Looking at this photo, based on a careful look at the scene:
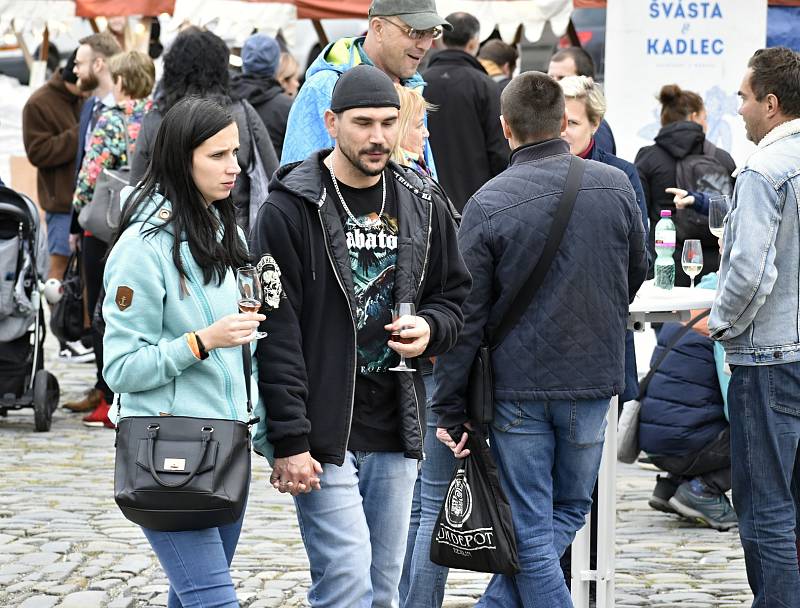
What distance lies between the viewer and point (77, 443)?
926 cm

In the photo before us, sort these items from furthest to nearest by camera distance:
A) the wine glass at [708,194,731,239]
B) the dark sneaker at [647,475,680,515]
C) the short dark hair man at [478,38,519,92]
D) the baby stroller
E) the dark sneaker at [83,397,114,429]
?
the short dark hair man at [478,38,519,92], the dark sneaker at [83,397,114,429], the baby stroller, the dark sneaker at [647,475,680,515], the wine glass at [708,194,731,239]

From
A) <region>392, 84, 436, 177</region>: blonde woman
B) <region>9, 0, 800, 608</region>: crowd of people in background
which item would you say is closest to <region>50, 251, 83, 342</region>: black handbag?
<region>9, 0, 800, 608</region>: crowd of people in background

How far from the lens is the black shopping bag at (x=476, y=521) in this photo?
4770mm

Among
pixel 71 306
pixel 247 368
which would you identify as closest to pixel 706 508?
pixel 247 368

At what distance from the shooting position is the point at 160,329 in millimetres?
3898

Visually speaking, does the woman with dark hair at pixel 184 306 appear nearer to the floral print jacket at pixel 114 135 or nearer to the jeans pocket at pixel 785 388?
the jeans pocket at pixel 785 388

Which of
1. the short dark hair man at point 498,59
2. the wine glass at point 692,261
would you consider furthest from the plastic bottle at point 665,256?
the short dark hair man at point 498,59

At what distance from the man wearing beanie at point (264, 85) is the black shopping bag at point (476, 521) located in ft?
15.5

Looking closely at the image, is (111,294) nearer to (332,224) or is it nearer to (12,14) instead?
(332,224)

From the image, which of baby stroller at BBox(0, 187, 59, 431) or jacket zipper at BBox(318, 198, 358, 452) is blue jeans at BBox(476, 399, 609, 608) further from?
baby stroller at BBox(0, 187, 59, 431)

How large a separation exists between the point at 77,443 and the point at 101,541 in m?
2.51

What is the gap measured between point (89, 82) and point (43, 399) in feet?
7.74

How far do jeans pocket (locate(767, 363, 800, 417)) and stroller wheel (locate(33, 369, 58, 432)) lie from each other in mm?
5610

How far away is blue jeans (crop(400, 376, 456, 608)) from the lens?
5.10 metres
